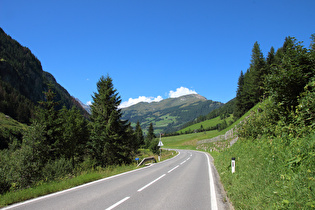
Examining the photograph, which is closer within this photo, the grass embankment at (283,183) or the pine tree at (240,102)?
the grass embankment at (283,183)

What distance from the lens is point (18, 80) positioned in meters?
141

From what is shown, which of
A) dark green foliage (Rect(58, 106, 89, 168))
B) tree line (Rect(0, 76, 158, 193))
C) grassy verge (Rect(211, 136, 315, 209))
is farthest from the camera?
dark green foliage (Rect(58, 106, 89, 168))

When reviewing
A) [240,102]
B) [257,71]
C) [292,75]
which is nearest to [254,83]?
[257,71]

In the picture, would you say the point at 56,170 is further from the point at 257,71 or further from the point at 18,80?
the point at 18,80

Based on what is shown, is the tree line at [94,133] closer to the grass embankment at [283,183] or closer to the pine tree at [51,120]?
the pine tree at [51,120]

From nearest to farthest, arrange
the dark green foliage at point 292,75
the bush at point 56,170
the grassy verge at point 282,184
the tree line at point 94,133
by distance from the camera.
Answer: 1. the grassy verge at point 282,184
2. the dark green foliage at point 292,75
3. the bush at point 56,170
4. the tree line at point 94,133

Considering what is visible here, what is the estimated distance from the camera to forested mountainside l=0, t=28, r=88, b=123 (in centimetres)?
9812

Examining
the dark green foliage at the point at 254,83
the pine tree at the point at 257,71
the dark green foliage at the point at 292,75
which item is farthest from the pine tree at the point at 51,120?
the pine tree at the point at 257,71

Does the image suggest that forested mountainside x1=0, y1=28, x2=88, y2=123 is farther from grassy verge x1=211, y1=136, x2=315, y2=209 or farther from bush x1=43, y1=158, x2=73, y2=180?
grassy verge x1=211, y1=136, x2=315, y2=209

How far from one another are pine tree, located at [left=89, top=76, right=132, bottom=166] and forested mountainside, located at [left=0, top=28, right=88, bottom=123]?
323 feet

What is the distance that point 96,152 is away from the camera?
73.8ft

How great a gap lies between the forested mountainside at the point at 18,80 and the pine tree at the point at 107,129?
9847cm

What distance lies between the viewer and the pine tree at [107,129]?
72.3ft

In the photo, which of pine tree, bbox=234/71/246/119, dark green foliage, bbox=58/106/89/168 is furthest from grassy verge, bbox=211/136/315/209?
pine tree, bbox=234/71/246/119
